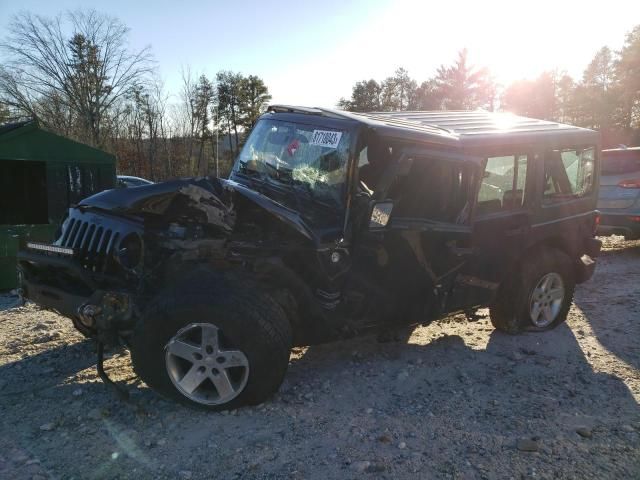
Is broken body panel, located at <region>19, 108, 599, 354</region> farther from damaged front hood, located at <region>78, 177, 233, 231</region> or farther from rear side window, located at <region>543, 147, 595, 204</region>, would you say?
rear side window, located at <region>543, 147, 595, 204</region>

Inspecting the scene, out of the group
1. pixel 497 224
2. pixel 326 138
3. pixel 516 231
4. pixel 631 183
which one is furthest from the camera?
pixel 631 183

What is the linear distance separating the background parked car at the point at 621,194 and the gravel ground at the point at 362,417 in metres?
4.25

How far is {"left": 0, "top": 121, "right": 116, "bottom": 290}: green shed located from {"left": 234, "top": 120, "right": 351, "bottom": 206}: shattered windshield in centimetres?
361

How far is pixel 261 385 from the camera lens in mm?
3109

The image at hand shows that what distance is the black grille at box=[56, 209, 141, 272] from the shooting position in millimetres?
3258

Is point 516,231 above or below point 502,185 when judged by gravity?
below

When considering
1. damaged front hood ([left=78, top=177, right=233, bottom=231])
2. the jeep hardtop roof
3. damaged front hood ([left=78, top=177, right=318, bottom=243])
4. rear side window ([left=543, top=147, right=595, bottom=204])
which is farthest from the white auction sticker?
rear side window ([left=543, top=147, right=595, bottom=204])

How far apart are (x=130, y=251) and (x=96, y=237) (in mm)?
304

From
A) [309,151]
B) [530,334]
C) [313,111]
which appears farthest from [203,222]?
[530,334]

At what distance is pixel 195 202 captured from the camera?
3.23 meters

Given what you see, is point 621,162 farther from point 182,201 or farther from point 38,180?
point 38,180

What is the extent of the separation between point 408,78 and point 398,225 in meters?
50.1

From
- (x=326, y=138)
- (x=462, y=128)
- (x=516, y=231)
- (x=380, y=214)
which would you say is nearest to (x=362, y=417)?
(x=380, y=214)

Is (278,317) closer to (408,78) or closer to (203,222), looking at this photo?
(203,222)
